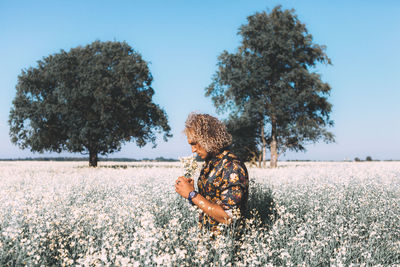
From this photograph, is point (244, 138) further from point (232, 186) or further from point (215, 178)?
point (232, 186)

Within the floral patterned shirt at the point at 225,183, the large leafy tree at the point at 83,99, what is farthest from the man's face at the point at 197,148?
the large leafy tree at the point at 83,99

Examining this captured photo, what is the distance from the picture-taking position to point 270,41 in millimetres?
26141

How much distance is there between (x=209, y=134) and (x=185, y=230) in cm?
161

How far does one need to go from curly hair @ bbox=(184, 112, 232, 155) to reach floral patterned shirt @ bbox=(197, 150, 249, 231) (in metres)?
0.12

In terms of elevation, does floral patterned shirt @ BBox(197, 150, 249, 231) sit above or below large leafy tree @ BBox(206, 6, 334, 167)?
below

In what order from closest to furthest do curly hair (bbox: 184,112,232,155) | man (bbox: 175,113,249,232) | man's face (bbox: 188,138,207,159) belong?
1. man (bbox: 175,113,249,232)
2. curly hair (bbox: 184,112,232,155)
3. man's face (bbox: 188,138,207,159)

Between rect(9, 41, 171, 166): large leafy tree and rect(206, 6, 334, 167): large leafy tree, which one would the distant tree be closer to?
rect(206, 6, 334, 167): large leafy tree

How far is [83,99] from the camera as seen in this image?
25.8 m

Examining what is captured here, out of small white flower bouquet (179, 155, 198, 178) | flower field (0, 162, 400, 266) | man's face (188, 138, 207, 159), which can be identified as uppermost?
man's face (188, 138, 207, 159)

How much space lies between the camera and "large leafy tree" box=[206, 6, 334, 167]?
26.0m

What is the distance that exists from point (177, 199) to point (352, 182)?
20.2 feet

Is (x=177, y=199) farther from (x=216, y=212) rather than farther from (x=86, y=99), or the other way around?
(x=86, y=99)

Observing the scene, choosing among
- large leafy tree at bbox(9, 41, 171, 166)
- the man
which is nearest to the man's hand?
the man

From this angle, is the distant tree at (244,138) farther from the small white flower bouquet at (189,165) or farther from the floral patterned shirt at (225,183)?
the floral patterned shirt at (225,183)
